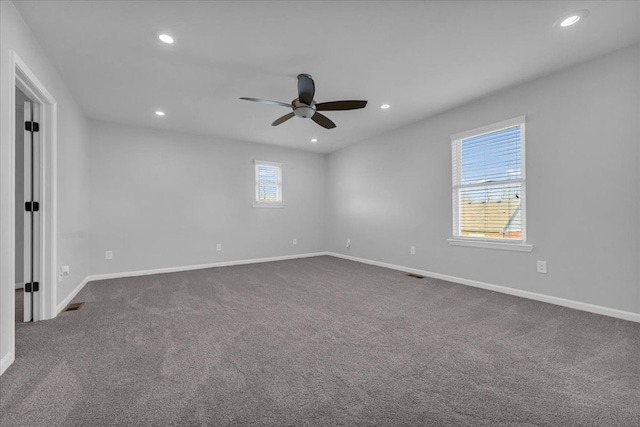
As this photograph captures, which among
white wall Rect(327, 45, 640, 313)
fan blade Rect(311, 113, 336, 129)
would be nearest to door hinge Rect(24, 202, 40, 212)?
fan blade Rect(311, 113, 336, 129)

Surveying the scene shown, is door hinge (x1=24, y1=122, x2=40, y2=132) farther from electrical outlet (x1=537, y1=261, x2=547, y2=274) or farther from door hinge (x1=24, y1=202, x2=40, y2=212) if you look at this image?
electrical outlet (x1=537, y1=261, x2=547, y2=274)

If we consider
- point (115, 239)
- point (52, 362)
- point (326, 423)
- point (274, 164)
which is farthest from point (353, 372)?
point (274, 164)

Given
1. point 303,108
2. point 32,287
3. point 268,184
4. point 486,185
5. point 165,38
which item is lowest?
point 32,287

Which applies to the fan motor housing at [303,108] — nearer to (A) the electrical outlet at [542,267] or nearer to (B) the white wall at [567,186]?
(B) the white wall at [567,186]

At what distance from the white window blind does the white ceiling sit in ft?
6.86

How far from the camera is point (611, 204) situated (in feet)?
8.74

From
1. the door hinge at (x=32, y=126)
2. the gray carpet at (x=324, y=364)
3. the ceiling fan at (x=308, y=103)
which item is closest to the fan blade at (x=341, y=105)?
the ceiling fan at (x=308, y=103)

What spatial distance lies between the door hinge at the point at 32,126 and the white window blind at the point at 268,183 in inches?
137

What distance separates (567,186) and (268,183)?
4879 millimetres

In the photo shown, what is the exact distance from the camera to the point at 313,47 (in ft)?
8.25

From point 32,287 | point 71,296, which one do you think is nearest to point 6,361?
point 32,287

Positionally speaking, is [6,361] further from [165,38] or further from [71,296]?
[165,38]

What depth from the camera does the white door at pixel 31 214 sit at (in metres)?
2.54

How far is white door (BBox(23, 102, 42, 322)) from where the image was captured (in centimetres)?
254
